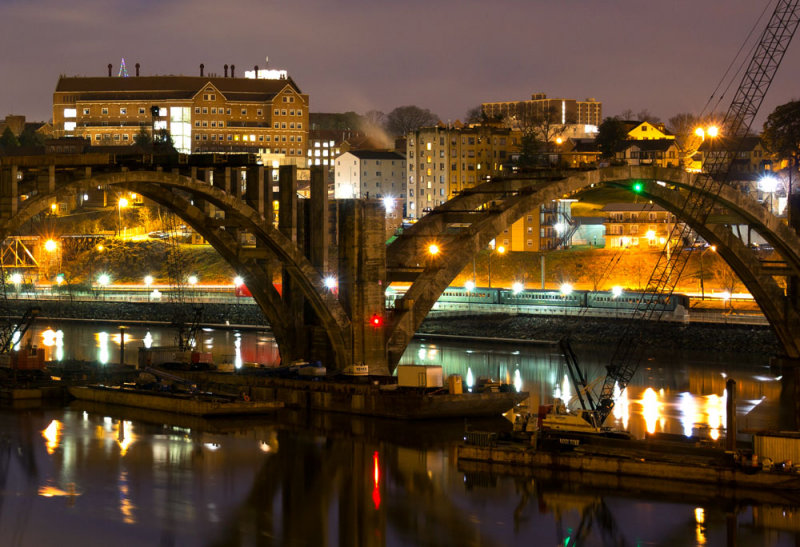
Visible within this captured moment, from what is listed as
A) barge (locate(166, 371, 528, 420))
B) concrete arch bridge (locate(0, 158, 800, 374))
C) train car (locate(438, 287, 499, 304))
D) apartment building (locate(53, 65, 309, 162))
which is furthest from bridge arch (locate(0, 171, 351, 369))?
apartment building (locate(53, 65, 309, 162))

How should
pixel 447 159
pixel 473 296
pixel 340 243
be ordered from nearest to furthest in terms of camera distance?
1. pixel 340 243
2. pixel 473 296
3. pixel 447 159

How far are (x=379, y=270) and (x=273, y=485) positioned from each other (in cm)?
1483

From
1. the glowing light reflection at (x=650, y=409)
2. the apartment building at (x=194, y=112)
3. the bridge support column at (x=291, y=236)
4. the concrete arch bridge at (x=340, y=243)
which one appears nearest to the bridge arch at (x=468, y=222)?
the concrete arch bridge at (x=340, y=243)

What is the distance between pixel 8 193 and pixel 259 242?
531 inches

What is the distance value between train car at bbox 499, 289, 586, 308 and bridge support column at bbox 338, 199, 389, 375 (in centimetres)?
4054

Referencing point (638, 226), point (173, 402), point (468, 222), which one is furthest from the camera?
point (638, 226)

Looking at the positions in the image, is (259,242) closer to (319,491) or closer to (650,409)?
(650,409)

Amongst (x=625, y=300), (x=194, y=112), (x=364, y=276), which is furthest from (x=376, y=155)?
(x=364, y=276)

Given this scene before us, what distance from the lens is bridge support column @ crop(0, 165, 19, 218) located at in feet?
138

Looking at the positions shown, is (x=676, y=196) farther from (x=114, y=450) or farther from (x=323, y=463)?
(x=114, y=450)

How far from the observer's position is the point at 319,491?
121ft

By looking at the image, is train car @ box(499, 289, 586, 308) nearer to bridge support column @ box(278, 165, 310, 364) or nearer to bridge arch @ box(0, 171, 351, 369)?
bridge support column @ box(278, 165, 310, 364)

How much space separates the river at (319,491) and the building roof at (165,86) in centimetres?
12703

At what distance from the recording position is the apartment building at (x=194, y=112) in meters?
170
